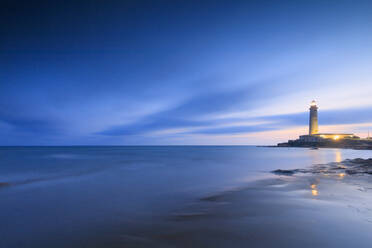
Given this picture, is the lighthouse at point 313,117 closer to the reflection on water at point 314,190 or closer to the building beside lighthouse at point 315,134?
the building beside lighthouse at point 315,134

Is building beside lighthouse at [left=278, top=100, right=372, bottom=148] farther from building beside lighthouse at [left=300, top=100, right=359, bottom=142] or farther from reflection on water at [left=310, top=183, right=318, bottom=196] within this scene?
reflection on water at [left=310, top=183, right=318, bottom=196]

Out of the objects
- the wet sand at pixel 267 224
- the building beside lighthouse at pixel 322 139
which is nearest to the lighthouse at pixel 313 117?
the building beside lighthouse at pixel 322 139

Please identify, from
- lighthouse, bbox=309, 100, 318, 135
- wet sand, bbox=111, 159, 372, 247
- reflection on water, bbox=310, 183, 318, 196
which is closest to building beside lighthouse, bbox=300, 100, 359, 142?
lighthouse, bbox=309, 100, 318, 135

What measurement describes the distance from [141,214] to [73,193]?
6061 mm

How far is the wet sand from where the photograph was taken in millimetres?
4922

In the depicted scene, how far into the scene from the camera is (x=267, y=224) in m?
5.95

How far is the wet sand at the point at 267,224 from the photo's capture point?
4922mm

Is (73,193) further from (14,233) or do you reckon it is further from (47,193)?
(14,233)

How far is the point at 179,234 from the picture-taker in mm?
5359

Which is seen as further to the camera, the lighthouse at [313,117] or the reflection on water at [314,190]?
the lighthouse at [313,117]

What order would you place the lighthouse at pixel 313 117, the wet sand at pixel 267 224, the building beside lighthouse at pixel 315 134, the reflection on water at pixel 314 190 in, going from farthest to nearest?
the building beside lighthouse at pixel 315 134 → the lighthouse at pixel 313 117 → the reflection on water at pixel 314 190 → the wet sand at pixel 267 224

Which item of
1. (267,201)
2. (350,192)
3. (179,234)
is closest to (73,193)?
(179,234)

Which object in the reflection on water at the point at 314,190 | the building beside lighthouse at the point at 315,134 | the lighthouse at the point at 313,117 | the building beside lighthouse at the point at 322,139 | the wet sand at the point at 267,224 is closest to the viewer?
the wet sand at the point at 267,224

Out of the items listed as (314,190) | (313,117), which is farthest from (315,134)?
(314,190)
